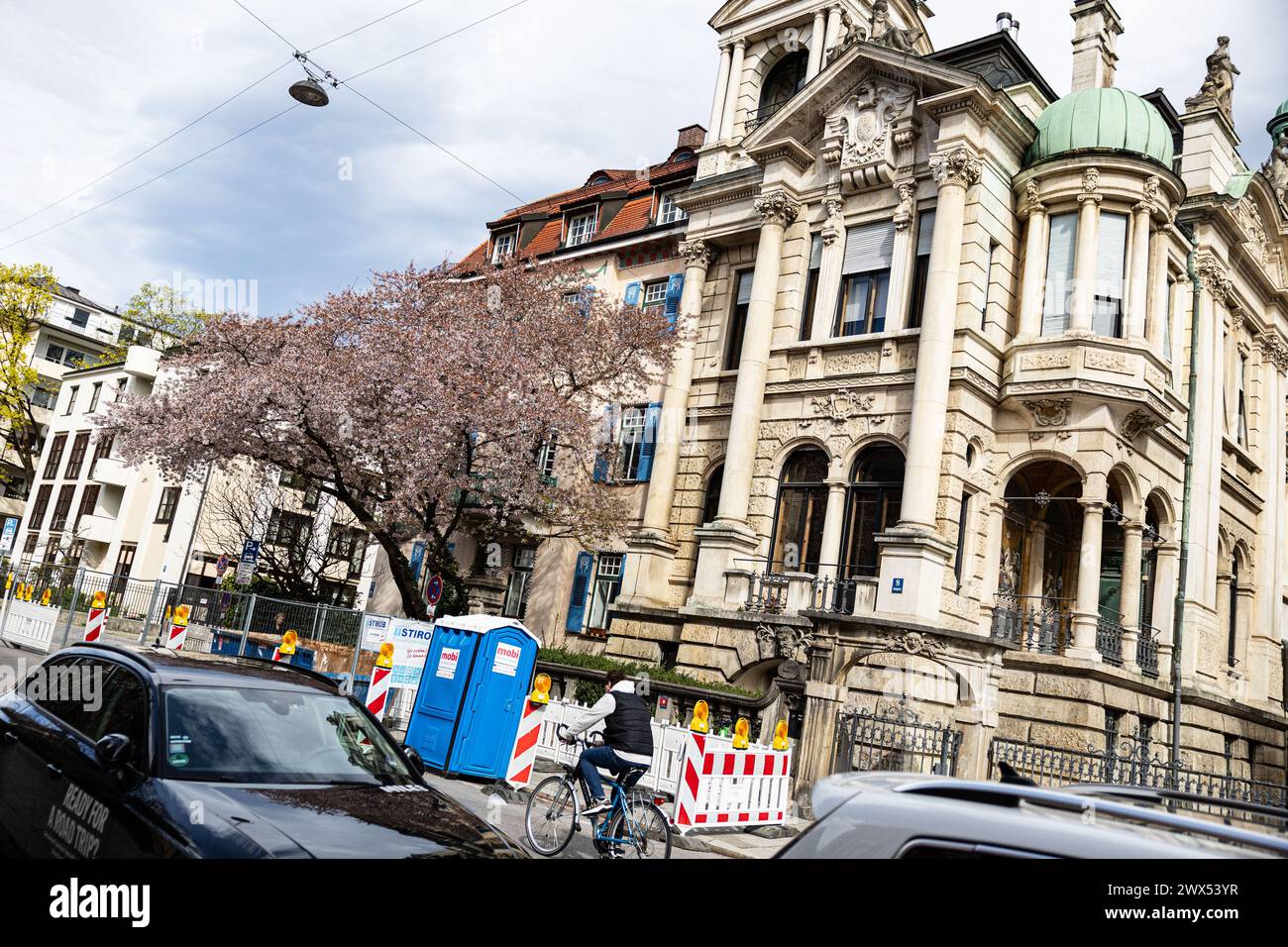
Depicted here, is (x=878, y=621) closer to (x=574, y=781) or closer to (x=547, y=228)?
(x=574, y=781)

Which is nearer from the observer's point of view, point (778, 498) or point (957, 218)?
point (957, 218)

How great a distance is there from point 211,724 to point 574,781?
4.34m

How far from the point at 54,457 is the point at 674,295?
4580 cm

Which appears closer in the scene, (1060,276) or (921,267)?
(1060,276)

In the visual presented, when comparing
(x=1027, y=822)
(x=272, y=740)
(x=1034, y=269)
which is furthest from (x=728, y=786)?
(x=1034, y=269)

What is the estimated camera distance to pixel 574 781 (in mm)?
9164

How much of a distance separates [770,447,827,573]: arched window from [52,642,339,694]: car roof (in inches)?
625

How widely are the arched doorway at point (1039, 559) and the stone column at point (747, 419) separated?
18.5 ft

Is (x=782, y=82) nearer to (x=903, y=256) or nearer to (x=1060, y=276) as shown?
(x=903, y=256)

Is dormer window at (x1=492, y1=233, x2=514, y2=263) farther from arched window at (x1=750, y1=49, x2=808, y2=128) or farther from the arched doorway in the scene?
the arched doorway

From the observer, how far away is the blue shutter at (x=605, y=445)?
26.0m

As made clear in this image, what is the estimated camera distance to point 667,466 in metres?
24.2
